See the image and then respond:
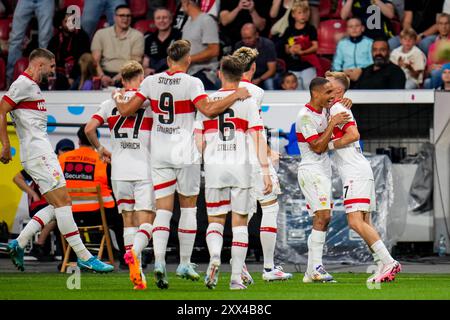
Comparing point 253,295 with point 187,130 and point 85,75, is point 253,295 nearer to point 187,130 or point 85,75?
point 187,130

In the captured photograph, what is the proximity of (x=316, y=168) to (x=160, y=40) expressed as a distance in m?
7.70

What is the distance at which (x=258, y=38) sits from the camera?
1872 cm

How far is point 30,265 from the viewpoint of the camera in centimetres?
1557

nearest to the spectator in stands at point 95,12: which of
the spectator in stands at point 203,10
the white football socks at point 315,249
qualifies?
the spectator in stands at point 203,10

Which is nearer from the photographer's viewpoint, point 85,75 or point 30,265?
point 30,265

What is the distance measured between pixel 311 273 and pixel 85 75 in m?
7.97

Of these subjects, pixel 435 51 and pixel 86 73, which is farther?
pixel 86 73

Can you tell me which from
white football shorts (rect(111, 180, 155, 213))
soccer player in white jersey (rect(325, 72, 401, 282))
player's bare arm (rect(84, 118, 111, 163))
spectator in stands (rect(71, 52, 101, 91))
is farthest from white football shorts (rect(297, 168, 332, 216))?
spectator in stands (rect(71, 52, 101, 91))

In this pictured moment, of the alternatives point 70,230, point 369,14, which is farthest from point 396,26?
point 70,230

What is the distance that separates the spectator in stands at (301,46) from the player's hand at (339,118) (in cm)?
667

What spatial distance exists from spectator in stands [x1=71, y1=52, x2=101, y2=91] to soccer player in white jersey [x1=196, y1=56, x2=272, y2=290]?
26.6 feet

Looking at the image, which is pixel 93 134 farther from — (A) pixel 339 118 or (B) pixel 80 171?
(A) pixel 339 118

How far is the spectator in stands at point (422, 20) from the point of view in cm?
1878
